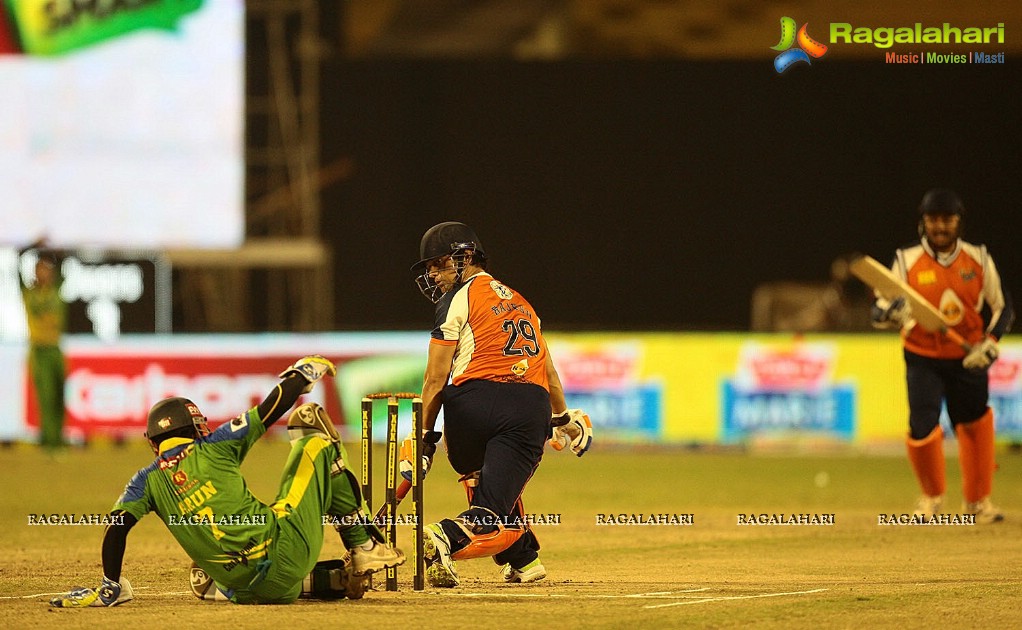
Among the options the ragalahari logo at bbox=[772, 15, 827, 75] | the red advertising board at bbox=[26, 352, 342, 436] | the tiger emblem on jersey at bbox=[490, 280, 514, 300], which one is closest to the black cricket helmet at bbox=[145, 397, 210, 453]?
the tiger emblem on jersey at bbox=[490, 280, 514, 300]

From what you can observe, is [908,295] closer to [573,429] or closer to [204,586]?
[573,429]

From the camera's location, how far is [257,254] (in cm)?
2194

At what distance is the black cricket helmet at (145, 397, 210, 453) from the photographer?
24.4 ft

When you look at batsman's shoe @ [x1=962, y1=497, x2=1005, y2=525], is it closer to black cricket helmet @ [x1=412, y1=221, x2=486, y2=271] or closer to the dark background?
black cricket helmet @ [x1=412, y1=221, x2=486, y2=271]

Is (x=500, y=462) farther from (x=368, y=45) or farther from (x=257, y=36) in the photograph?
(x=368, y=45)

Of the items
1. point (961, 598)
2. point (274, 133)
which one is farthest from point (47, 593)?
point (274, 133)

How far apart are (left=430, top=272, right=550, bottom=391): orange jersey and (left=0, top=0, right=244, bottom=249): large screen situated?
13717 millimetres

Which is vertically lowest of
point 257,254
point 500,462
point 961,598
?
point 961,598

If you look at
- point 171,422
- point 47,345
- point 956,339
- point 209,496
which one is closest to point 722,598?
point 209,496

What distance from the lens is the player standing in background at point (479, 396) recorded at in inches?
317

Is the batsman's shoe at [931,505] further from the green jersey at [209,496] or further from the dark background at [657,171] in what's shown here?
the dark background at [657,171]

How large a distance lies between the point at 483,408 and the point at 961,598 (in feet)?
8.82

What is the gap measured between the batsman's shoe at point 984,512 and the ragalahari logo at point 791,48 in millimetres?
12970

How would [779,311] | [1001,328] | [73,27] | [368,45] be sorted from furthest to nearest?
[368,45] < [779,311] < [73,27] < [1001,328]
